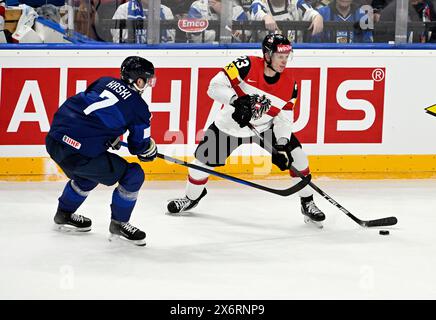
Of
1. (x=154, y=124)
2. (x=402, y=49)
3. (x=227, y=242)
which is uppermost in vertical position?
(x=402, y=49)

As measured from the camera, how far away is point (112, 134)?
541 cm

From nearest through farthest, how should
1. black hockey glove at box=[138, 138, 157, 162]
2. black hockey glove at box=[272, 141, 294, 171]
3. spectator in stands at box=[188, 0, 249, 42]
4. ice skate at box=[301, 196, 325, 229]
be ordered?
black hockey glove at box=[138, 138, 157, 162], black hockey glove at box=[272, 141, 294, 171], ice skate at box=[301, 196, 325, 229], spectator in stands at box=[188, 0, 249, 42]

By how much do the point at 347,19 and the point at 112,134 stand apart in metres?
2.51

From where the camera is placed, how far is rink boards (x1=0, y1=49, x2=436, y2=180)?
7.05 metres

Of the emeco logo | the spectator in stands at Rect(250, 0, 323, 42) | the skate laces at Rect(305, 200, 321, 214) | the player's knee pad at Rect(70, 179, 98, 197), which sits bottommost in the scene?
the skate laces at Rect(305, 200, 321, 214)

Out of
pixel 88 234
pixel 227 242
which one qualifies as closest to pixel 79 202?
pixel 88 234

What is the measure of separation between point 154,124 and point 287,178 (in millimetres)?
965

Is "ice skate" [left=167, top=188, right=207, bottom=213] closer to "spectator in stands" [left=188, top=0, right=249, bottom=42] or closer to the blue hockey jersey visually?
the blue hockey jersey

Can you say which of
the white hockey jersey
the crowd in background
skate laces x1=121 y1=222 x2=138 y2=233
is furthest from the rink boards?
skate laces x1=121 y1=222 x2=138 y2=233

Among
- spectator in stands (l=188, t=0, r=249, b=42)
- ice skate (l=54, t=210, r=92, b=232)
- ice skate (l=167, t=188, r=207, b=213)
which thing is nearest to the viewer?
ice skate (l=54, t=210, r=92, b=232)

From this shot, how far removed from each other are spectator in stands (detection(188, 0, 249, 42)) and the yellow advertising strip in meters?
0.81

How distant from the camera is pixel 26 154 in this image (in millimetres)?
7070

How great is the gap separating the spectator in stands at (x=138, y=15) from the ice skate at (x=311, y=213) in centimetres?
167

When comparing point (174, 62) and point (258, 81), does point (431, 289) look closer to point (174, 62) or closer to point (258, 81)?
point (258, 81)
